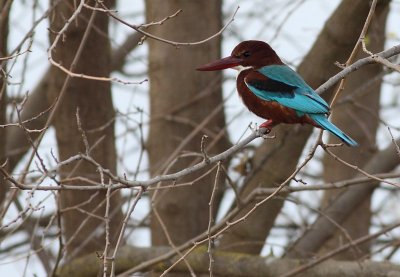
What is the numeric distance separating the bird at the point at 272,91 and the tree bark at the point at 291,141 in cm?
55

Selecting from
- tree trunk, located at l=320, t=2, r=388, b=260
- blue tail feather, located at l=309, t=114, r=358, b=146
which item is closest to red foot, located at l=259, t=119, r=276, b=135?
blue tail feather, located at l=309, t=114, r=358, b=146

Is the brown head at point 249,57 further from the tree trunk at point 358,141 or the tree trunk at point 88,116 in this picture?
the tree trunk at point 358,141

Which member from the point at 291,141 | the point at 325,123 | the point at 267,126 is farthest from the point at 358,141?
the point at 325,123

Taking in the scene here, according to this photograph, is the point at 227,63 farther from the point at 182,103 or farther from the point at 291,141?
the point at 182,103

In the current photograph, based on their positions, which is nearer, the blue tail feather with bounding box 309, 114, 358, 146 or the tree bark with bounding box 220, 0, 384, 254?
the blue tail feather with bounding box 309, 114, 358, 146

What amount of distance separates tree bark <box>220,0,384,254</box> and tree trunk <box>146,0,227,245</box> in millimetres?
347

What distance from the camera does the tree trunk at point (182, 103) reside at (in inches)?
225

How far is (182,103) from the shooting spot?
579cm

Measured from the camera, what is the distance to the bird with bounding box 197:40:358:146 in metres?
3.76

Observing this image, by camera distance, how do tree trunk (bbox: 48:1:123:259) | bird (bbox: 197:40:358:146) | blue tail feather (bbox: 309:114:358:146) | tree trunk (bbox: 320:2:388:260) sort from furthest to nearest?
tree trunk (bbox: 320:2:388:260)
tree trunk (bbox: 48:1:123:259)
bird (bbox: 197:40:358:146)
blue tail feather (bbox: 309:114:358:146)

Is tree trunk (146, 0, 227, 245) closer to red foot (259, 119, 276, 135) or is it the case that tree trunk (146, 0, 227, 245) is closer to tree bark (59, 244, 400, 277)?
tree bark (59, 244, 400, 277)

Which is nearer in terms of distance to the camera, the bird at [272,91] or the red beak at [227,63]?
the bird at [272,91]

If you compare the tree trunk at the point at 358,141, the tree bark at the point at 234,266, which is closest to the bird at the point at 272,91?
the tree bark at the point at 234,266

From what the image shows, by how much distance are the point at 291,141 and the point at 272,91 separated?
1288 mm
